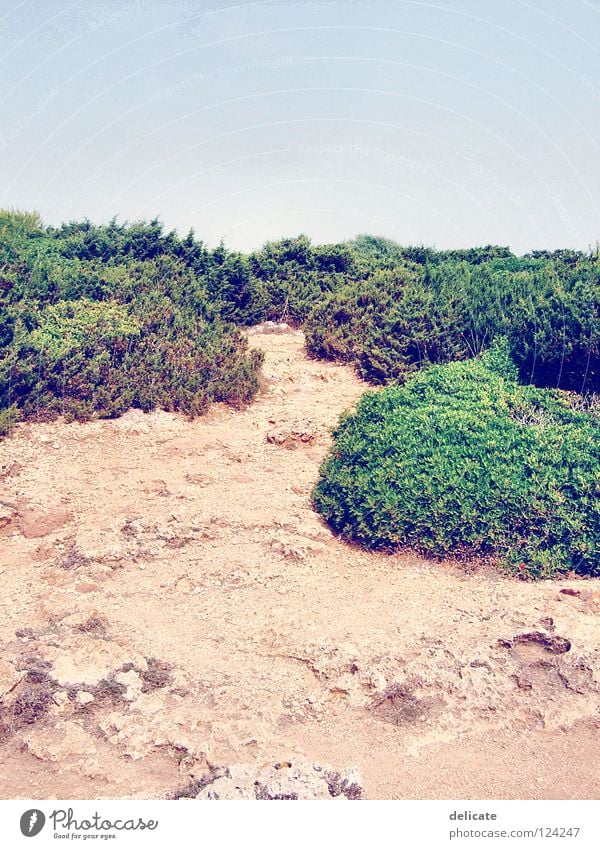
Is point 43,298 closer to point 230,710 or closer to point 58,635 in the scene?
point 58,635

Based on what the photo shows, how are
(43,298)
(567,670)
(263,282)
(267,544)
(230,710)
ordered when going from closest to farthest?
1. (230,710)
2. (567,670)
3. (267,544)
4. (43,298)
5. (263,282)

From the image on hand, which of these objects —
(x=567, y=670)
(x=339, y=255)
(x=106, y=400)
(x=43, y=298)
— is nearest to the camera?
(x=567, y=670)

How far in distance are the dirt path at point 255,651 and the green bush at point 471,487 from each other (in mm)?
268

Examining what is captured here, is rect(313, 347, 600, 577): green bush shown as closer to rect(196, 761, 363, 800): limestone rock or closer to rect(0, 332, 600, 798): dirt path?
rect(0, 332, 600, 798): dirt path

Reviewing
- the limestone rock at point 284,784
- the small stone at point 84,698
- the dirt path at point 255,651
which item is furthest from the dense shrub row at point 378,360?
the small stone at point 84,698

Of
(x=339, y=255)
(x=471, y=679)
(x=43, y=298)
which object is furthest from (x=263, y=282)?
(x=471, y=679)

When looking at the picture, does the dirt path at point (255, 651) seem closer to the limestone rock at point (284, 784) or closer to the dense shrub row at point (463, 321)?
the limestone rock at point (284, 784)

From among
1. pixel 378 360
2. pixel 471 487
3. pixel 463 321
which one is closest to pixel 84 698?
pixel 471 487

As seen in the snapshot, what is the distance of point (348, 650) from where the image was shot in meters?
5.06

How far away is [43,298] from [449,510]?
301 inches

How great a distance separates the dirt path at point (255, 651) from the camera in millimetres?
4184

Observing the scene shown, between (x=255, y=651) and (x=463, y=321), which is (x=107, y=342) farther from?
(x=255, y=651)

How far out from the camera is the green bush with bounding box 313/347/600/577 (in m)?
6.14

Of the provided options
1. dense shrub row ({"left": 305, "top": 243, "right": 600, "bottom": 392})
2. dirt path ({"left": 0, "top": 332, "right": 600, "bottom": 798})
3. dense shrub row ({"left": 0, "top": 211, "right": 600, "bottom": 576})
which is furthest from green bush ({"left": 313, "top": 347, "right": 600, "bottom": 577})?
dense shrub row ({"left": 305, "top": 243, "right": 600, "bottom": 392})
